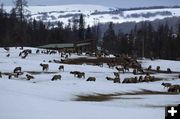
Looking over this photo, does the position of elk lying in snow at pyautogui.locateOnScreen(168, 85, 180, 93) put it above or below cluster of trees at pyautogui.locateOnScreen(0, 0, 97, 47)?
below

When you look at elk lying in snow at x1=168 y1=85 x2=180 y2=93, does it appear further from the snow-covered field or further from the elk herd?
the snow-covered field

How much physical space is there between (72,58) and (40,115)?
48860 millimetres

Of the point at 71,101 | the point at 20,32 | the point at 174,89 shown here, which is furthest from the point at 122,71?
the point at 20,32

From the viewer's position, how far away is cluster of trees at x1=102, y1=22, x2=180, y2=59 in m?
116

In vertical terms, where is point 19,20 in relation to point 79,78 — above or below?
above

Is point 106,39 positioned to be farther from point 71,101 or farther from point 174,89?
point 71,101

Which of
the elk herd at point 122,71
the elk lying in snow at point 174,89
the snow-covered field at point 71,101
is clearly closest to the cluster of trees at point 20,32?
the elk herd at point 122,71

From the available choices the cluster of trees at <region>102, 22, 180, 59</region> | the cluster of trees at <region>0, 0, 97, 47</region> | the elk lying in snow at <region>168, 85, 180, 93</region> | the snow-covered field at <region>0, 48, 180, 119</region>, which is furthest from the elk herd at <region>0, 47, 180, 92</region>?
the cluster of trees at <region>102, 22, 180, 59</region>

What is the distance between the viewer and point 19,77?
40.2 meters

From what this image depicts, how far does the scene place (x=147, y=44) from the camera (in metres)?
131

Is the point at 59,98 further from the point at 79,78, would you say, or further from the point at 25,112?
the point at 79,78

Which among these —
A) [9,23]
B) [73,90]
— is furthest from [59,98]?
[9,23]

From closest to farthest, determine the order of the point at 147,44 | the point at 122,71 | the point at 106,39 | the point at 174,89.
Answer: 1. the point at 174,89
2. the point at 122,71
3. the point at 147,44
4. the point at 106,39

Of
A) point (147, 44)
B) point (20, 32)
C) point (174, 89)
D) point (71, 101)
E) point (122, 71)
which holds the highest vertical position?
point (20, 32)
